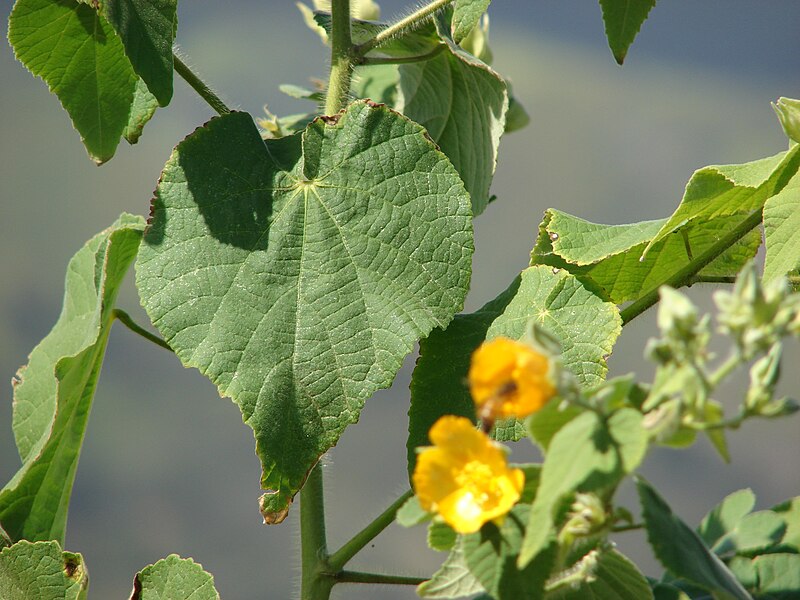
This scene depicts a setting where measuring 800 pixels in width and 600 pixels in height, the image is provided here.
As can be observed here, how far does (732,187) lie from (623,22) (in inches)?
5.1

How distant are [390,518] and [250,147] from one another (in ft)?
0.84

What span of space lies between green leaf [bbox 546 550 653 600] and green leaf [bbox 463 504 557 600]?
46 millimetres

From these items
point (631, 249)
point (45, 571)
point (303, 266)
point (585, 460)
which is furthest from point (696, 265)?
point (45, 571)

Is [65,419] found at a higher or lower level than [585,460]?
lower

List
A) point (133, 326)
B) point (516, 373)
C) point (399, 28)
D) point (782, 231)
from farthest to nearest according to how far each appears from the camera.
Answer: point (133, 326) < point (399, 28) < point (782, 231) < point (516, 373)

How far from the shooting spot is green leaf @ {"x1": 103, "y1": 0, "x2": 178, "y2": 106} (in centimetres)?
55

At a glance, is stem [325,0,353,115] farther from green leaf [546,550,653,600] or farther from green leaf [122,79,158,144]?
green leaf [546,550,653,600]

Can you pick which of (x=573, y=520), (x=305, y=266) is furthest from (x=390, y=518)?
(x=573, y=520)

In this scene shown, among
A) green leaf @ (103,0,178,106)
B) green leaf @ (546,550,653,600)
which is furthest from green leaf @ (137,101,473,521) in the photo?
green leaf @ (546,550,653,600)

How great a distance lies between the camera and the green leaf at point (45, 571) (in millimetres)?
602

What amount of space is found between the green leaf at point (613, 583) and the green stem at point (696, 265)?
25 centimetres

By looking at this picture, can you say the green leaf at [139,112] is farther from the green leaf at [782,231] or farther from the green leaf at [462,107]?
the green leaf at [782,231]

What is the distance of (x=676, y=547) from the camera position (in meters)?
0.34

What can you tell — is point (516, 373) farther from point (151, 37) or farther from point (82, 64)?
point (82, 64)
